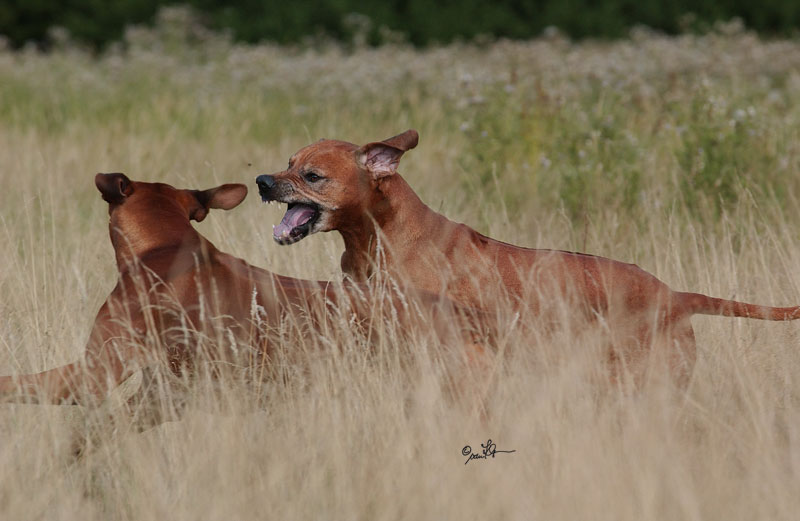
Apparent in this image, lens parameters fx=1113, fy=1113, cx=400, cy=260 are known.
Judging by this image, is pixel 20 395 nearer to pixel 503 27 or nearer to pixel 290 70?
pixel 290 70

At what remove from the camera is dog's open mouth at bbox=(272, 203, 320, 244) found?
5141 millimetres

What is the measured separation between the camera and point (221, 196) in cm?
484

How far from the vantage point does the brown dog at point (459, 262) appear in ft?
15.2

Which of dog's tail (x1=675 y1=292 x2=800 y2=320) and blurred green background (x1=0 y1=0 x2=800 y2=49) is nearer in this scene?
dog's tail (x1=675 y1=292 x2=800 y2=320)

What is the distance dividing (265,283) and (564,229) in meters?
2.75

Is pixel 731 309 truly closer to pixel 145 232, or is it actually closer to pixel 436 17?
pixel 145 232

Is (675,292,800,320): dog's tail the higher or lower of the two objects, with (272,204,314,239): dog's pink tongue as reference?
lower

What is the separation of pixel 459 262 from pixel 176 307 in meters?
1.35

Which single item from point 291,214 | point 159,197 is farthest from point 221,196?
point 291,214

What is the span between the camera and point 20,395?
390cm

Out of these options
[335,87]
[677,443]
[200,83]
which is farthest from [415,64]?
[677,443]

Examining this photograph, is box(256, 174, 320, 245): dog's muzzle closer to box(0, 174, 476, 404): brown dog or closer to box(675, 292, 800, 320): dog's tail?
box(0, 174, 476, 404): brown dog

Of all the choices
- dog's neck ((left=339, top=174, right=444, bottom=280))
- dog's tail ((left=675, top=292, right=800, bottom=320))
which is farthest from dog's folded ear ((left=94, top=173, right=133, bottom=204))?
dog's tail ((left=675, top=292, right=800, bottom=320))

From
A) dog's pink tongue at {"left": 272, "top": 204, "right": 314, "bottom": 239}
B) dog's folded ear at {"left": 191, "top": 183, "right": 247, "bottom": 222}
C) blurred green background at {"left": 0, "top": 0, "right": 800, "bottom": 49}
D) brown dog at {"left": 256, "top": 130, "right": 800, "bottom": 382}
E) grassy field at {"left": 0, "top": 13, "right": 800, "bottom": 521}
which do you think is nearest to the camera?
grassy field at {"left": 0, "top": 13, "right": 800, "bottom": 521}
